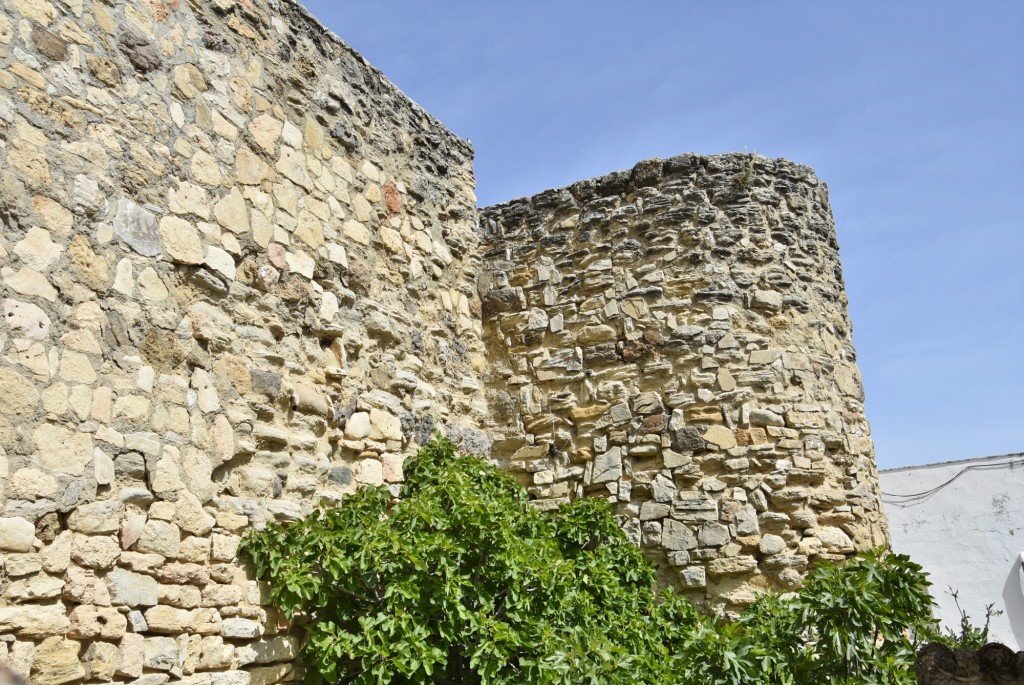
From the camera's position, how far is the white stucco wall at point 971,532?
1158cm

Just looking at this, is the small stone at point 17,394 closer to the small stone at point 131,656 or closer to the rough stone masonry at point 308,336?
the rough stone masonry at point 308,336

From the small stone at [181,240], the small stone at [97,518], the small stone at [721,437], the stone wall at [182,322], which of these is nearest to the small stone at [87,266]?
the stone wall at [182,322]

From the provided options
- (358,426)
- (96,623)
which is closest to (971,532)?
(358,426)

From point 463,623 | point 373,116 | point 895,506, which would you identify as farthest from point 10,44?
point 895,506

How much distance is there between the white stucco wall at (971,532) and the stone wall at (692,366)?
6521mm

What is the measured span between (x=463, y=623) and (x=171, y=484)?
1481 millimetres

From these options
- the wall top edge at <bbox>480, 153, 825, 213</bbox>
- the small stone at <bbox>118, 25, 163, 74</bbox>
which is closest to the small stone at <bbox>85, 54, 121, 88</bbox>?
the small stone at <bbox>118, 25, 163, 74</bbox>

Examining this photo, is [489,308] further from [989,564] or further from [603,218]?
[989,564]

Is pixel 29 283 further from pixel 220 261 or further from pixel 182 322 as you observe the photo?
pixel 220 261

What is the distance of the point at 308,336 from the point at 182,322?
832mm

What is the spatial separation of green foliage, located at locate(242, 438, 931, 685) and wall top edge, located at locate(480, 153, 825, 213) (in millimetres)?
2673

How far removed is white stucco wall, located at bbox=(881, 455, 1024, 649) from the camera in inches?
456

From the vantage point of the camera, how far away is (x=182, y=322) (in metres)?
4.20

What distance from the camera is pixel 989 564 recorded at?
1170 cm
